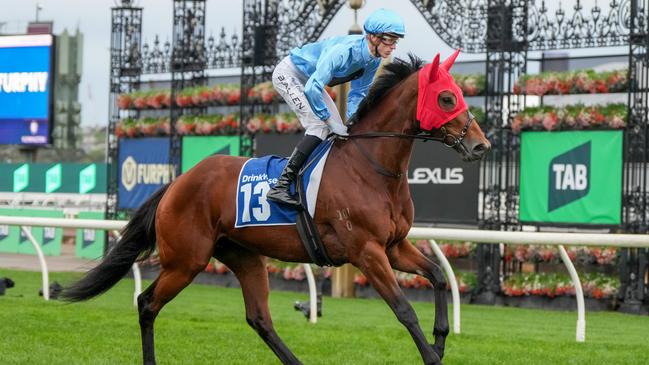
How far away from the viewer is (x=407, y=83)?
530cm

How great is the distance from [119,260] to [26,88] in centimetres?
1145

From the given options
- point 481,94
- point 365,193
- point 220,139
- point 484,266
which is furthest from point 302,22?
point 365,193

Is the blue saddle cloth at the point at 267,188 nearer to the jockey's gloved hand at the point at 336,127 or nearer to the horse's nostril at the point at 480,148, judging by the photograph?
the jockey's gloved hand at the point at 336,127

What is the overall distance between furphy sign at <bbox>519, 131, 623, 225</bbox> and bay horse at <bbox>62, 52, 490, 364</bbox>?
19.0 feet

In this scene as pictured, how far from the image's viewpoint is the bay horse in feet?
16.6

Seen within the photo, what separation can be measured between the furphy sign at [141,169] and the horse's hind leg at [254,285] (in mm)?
8713

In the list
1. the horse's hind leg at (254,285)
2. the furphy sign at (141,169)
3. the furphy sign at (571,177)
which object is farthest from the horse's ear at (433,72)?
the furphy sign at (141,169)

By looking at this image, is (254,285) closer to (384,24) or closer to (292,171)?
(292,171)

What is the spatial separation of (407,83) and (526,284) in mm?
6370

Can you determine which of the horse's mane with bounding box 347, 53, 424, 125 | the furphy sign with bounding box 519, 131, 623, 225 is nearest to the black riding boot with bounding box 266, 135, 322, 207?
the horse's mane with bounding box 347, 53, 424, 125

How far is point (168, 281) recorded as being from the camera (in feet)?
18.9

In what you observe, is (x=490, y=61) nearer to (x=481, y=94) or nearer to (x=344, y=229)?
(x=481, y=94)

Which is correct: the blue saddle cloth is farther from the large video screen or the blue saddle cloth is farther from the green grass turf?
the large video screen

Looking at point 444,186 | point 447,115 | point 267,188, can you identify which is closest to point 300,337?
point 267,188
